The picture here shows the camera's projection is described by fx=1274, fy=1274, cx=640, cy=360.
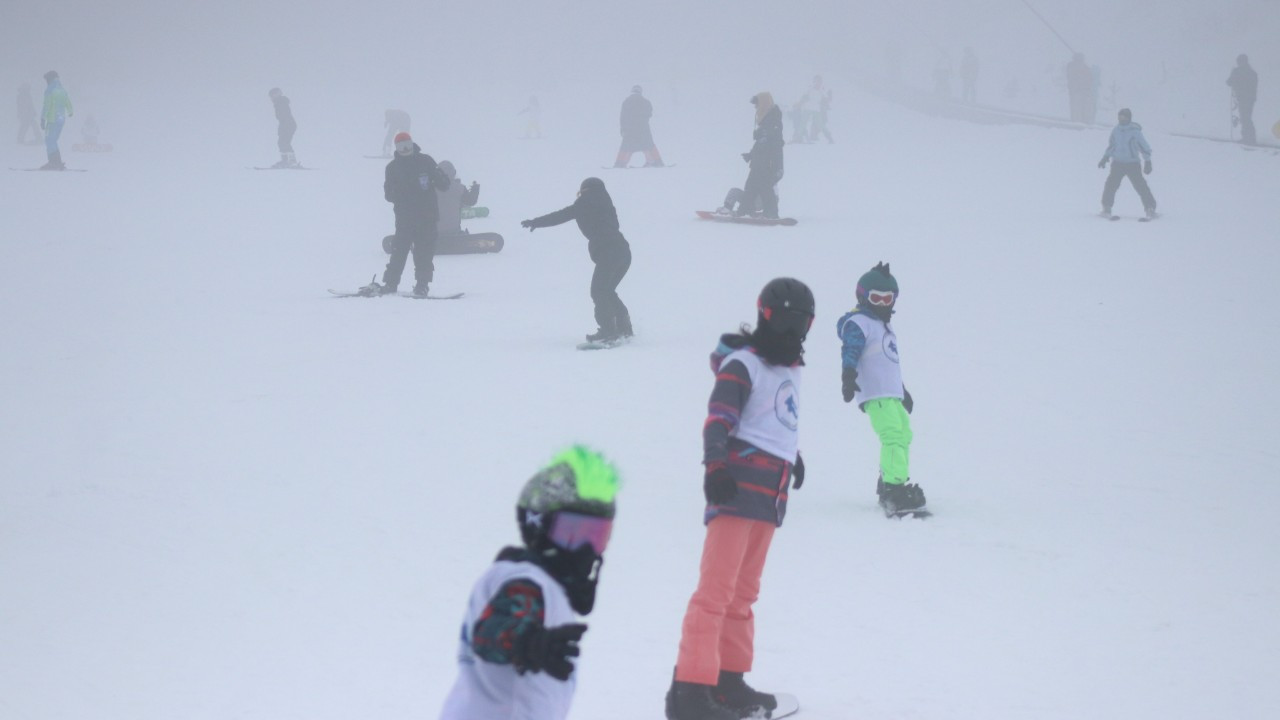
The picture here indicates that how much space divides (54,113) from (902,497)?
69.5ft

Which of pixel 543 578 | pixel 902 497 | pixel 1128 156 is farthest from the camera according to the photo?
pixel 1128 156

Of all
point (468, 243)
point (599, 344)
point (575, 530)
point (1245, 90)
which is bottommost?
point (599, 344)

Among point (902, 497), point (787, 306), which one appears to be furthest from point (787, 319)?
point (902, 497)

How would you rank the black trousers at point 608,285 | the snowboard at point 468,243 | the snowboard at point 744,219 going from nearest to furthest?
the black trousers at point 608,285
the snowboard at point 468,243
the snowboard at point 744,219

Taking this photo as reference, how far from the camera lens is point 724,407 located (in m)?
3.84

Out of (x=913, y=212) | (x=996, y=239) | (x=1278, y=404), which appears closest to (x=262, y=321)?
(x=1278, y=404)

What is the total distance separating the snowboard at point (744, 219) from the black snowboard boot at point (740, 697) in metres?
14.5

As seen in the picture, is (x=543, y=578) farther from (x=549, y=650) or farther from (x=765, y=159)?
(x=765, y=159)

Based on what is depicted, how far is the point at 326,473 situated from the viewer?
7.04 m

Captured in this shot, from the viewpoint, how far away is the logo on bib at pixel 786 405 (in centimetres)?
393

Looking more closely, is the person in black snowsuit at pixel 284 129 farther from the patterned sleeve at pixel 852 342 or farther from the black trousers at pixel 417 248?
the patterned sleeve at pixel 852 342

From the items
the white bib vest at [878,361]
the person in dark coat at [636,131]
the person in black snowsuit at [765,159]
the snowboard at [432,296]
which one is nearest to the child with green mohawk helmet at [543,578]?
the white bib vest at [878,361]

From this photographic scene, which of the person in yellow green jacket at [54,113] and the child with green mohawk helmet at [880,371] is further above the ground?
the person in yellow green jacket at [54,113]

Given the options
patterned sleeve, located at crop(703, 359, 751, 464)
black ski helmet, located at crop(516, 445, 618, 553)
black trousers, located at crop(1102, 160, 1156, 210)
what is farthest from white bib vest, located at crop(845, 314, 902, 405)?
black trousers, located at crop(1102, 160, 1156, 210)
